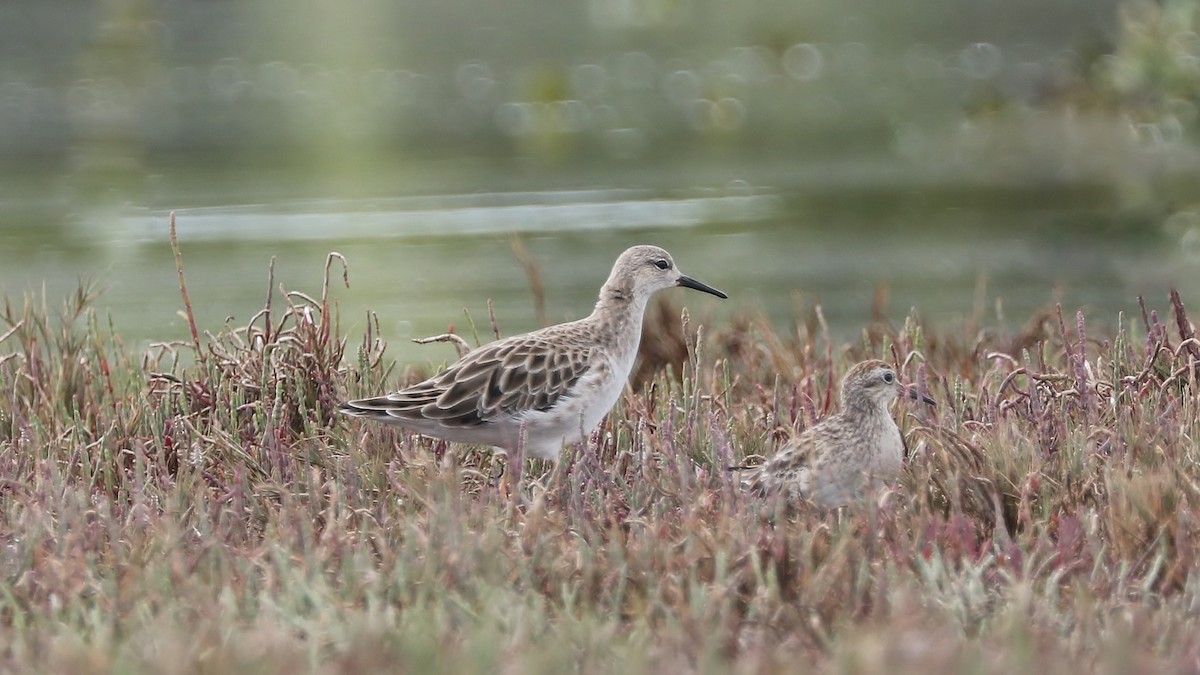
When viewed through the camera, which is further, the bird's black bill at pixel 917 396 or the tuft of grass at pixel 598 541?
the bird's black bill at pixel 917 396

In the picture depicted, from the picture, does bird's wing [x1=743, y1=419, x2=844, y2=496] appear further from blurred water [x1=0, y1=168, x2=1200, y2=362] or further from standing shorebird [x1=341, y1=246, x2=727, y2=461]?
blurred water [x1=0, y1=168, x2=1200, y2=362]

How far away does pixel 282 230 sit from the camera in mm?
A: 21156

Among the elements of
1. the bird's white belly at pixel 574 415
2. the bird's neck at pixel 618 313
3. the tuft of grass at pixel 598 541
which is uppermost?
the bird's neck at pixel 618 313

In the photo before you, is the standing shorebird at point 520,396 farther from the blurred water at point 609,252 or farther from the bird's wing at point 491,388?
the blurred water at point 609,252

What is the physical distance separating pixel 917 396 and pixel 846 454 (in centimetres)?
66

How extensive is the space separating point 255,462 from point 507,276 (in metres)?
11.4

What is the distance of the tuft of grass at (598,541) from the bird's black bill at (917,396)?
47 mm

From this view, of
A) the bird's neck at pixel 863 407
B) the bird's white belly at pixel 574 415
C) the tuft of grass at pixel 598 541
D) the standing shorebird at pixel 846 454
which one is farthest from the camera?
the bird's white belly at pixel 574 415

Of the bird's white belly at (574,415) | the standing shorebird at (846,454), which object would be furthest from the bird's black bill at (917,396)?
the bird's white belly at (574,415)

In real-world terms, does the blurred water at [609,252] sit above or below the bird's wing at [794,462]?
above

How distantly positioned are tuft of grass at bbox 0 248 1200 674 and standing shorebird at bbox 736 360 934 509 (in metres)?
0.11

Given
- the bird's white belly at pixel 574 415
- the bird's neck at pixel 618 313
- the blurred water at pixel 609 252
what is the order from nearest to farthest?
the bird's white belly at pixel 574 415 → the bird's neck at pixel 618 313 → the blurred water at pixel 609 252

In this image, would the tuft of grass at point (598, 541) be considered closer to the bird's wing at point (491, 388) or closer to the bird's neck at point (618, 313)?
the bird's wing at point (491, 388)

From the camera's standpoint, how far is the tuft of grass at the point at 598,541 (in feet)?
15.0
